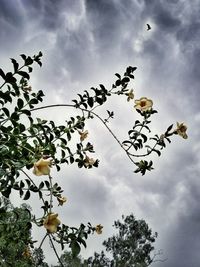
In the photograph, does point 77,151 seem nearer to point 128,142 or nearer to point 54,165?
point 54,165

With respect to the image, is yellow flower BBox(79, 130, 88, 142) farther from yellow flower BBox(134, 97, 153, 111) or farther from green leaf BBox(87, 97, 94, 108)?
yellow flower BBox(134, 97, 153, 111)

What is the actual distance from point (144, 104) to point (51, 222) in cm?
136

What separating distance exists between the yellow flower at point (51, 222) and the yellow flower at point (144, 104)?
50.5 inches

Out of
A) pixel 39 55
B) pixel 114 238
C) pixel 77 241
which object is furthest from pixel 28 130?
pixel 114 238

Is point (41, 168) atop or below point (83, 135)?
below

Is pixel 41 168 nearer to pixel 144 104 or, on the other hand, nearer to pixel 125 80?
pixel 144 104

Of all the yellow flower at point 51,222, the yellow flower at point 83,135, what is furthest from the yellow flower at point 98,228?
the yellow flower at point 51,222

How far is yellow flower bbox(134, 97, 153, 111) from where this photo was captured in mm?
3092

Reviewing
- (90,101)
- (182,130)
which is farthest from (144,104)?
(90,101)

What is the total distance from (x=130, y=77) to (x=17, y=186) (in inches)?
59.0

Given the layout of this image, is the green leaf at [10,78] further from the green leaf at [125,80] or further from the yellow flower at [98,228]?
the yellow flower at [98,228]

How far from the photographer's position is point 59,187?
342 centimetres

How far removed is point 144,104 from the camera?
122 inches

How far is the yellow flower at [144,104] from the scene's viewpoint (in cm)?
309
